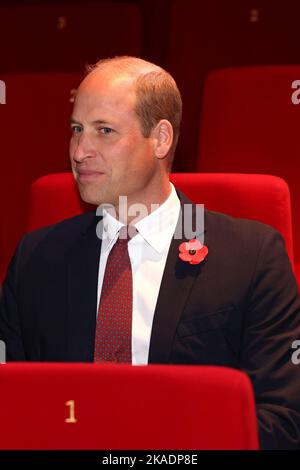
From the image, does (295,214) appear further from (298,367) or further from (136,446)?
(136,446)

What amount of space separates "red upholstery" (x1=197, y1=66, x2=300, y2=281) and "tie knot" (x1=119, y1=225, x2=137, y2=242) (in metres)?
0.36

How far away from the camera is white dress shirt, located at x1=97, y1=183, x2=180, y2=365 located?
842 millimetres

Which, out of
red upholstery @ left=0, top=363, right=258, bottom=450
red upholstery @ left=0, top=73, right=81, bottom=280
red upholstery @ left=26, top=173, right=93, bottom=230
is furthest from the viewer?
red upholstery @ left=0, top=73, right=81, bottom=280

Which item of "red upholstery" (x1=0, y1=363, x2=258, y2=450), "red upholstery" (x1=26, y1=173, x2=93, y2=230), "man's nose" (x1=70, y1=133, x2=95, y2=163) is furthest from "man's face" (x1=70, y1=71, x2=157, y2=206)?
"red upholstery" (x1=0, y1=363, x2=258, y2=450)

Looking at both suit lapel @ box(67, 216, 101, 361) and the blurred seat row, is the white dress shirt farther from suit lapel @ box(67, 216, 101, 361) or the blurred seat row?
the blurred seat row

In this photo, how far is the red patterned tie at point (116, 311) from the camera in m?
0.83

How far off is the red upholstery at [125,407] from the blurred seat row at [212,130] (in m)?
0.64

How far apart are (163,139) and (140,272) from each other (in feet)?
0.44
